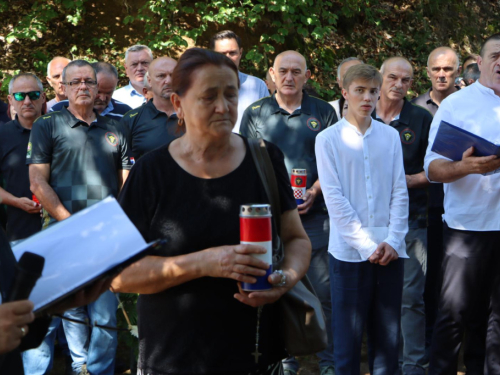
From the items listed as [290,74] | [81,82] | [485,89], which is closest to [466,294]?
[485,89]

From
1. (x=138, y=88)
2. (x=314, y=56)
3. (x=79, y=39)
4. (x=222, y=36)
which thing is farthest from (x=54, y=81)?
(x=314, y=56)

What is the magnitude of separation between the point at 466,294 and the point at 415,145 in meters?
1.52

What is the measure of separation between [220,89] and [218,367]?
1119 millimetres

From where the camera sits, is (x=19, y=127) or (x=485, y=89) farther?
(x=19, y=127)

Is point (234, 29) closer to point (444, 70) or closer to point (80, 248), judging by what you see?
point (444, 70)

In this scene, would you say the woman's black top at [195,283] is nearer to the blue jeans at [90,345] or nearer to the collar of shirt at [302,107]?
the blue jeans at [90,345]

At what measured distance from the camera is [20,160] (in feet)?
18.6

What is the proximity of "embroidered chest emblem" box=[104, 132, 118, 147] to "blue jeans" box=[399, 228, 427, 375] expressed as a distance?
2.62m

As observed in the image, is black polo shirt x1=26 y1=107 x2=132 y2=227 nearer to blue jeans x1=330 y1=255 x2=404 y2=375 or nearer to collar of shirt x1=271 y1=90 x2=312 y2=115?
collar of shirt x1=271 y1=90 x2=312 y2=115

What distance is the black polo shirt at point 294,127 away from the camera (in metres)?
5.66

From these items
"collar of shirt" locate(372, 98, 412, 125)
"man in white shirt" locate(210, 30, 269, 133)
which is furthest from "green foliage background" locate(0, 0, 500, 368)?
"collar of shirt" locate(372, 98, 412, 125)

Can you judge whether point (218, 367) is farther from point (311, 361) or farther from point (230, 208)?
point (311, 361)

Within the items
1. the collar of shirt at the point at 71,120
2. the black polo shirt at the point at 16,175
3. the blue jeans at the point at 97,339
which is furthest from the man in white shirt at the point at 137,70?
the blue jeans at the point at 97,339

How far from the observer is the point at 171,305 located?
8.50 ft
